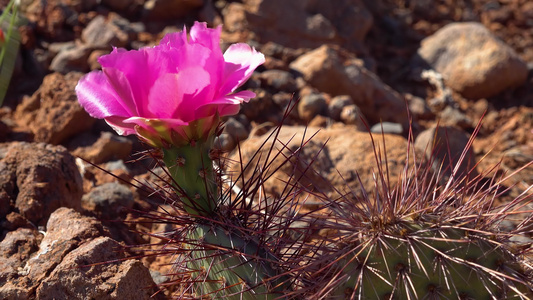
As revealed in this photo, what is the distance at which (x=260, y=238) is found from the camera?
1.39 meters

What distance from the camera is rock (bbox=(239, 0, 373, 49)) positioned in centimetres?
448

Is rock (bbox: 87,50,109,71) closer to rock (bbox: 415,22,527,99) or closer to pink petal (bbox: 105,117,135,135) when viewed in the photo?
pink petal (bbox: 105,117,135,135)

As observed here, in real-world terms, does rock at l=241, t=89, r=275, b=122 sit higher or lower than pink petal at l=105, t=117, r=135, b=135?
lower

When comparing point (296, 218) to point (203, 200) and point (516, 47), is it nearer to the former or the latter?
point (203, 200)

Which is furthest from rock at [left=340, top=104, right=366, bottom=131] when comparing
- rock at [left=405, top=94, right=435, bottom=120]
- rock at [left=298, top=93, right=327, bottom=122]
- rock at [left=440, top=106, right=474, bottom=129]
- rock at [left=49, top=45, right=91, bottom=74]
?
rock at [left=49, top=45, right=91, bottom=74]

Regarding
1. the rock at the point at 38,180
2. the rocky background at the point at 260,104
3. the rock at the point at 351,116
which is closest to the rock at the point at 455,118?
the rocky background at the point at 260,104

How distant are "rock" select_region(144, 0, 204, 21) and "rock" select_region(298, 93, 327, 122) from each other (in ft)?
4.04

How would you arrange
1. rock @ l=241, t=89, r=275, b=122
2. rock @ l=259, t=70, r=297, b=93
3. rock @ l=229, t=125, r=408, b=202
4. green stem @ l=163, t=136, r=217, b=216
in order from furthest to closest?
1. rock @ l=259, t=70, r=297, b=93
2. rock @ l=241, t=89, r=275, b=122
3. rock @ l=229, t=125, r=408, b=202
4. green stem @ l=163, t=136, r=217, b=216

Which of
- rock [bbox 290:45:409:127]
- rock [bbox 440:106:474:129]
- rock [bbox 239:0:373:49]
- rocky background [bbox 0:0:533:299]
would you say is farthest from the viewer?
rock [bbox 239:0:373:49]

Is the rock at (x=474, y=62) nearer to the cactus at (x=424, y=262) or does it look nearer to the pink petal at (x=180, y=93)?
the cactus at (x=424, y=262)

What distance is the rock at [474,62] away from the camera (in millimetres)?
4527

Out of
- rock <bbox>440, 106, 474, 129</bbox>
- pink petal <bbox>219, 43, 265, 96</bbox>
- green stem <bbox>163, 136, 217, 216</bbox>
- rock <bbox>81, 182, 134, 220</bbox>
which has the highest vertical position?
pink petal <bbox>219, 43, 265, 96</bbox>

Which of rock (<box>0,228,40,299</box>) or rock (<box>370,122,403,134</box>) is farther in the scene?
rock (<box>370,122,403,134</box>)

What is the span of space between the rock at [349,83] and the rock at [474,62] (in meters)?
0.79
